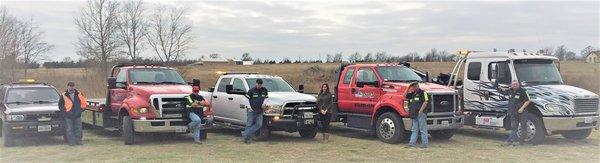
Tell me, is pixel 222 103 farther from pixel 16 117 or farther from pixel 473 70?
pixel 473 70

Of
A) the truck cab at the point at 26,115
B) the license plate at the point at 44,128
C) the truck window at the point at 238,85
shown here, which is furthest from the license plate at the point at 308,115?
the license plate at the point at 44,128

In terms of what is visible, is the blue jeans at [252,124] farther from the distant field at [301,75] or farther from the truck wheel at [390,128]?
the distant field at [301,75]

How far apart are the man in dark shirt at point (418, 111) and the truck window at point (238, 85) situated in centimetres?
440

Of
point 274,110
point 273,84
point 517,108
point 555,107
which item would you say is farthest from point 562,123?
point 273,84

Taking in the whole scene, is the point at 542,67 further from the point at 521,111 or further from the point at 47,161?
the point at 47,161

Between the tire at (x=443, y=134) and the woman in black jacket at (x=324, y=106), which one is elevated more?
the woman in black jacket at (x=324, y=106)

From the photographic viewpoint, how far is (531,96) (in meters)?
13.8

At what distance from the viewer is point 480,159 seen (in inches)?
451

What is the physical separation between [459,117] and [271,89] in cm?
473

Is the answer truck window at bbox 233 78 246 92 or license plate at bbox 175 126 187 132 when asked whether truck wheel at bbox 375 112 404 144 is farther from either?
license plate at bbox 175 126 187 132

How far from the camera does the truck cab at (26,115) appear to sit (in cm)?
1327

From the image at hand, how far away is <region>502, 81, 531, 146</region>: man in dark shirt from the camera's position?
1325cm

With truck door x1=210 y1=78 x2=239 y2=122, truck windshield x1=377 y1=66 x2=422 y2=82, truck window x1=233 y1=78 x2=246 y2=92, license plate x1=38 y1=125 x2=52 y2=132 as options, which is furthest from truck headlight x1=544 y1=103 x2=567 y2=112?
license plate x1=38 y1=125 x2=52 y2=132

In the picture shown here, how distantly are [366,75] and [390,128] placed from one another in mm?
1725
